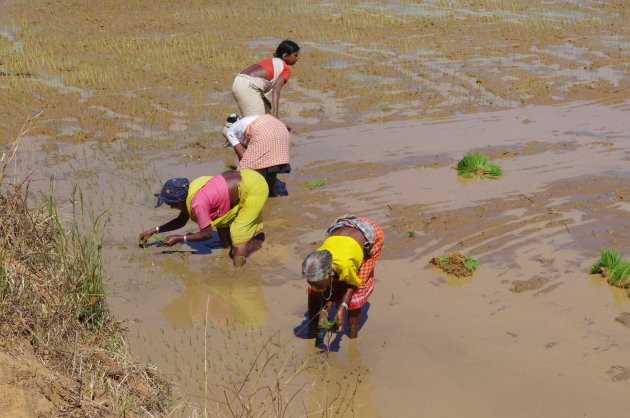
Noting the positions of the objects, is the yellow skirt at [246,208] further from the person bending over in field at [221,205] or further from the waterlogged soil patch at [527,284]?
the waterlogged soil patch at [527,284]

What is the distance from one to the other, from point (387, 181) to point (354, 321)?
3532 millimetres

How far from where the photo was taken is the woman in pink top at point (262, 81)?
8805 mm

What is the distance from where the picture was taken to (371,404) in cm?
475

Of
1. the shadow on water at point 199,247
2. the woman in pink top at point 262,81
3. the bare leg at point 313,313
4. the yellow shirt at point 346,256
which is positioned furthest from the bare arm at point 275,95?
the yellow shirt at point 346,256

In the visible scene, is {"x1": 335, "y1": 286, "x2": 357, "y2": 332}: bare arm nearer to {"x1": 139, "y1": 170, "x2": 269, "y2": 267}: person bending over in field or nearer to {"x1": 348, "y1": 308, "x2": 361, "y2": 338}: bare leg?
{"x1": 348, "y1": 308, "x2": 361, "y2": 338}: bare leg

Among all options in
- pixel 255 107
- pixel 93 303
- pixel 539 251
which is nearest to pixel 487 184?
pixel 539 251

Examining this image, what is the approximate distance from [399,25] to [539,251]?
38.2 ft

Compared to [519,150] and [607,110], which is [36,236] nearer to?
[519,150]

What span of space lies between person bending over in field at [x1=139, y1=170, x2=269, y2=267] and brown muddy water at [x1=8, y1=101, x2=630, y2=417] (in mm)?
301

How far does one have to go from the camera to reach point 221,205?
6.47m

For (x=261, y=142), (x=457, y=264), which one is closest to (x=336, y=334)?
(x=457, y=264)

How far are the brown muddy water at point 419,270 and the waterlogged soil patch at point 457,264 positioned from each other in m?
0.10

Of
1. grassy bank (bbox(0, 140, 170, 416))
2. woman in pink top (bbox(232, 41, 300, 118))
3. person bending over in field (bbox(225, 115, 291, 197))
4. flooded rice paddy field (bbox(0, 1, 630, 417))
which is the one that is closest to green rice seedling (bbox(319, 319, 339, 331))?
flooded rice paddy field (bbox(0, 1, 630, 417))

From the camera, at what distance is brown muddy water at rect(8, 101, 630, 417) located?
4.96 m
